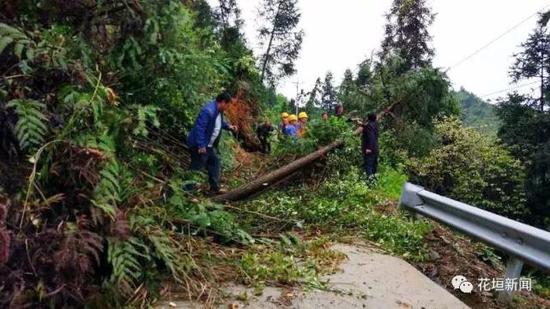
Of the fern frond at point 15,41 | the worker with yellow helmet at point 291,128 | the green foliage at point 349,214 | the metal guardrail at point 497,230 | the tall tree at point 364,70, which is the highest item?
the tall tree at point 364,70

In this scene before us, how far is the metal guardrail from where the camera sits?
134 inches

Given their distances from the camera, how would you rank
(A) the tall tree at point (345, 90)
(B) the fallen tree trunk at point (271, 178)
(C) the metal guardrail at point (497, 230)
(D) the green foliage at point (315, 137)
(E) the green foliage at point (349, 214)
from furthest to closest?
(A) the tall tree at point (345, 90)
(D) the green foliage at point (315, 137)
(B) the fallen tree trunk at point (271, 178)
(E) the green foliage at point (349, 214)
(C) the metal guardrail at point (497, 230)

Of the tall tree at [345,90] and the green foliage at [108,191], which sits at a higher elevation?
the tall tree at [345,90]

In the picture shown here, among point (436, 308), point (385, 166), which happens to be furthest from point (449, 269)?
point (385, 166)

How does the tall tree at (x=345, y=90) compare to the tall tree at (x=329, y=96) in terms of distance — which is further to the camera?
the tall tree at (x=329, y=96)

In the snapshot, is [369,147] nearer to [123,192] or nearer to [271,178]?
[271,178]

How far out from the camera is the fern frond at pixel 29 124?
283 cm

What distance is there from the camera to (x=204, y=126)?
23.8ft

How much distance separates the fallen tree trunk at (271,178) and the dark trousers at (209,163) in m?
0.63

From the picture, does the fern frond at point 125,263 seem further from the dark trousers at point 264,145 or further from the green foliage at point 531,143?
the green foliage at point 531,143

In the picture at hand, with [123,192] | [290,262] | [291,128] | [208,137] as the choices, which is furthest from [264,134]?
[123,192]

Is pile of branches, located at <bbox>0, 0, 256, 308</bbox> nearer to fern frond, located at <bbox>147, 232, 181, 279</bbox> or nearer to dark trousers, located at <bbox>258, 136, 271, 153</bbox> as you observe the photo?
fern frond, located at <bbox>147, 232, 181, 279</bbox>

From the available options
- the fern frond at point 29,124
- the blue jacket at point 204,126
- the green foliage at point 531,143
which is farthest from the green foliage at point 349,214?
the green foliage at point 531,143

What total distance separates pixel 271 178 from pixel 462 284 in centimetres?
364
